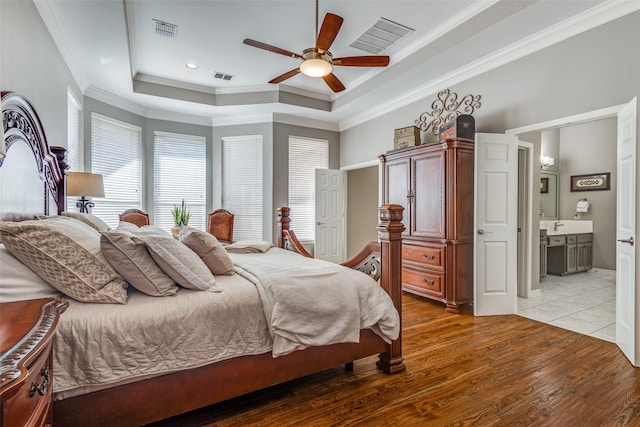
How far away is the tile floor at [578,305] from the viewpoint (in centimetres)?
312

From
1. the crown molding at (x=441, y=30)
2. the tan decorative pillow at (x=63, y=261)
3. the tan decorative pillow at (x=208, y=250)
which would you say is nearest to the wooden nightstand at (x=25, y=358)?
the tan decorative pillow at (x=63, y=261)

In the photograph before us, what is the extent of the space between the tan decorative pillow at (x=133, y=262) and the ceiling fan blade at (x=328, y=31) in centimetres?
207

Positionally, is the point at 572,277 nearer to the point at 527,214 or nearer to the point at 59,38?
the point at 527,214

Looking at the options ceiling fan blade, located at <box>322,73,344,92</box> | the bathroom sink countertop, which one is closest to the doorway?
the bathroom sink countertop

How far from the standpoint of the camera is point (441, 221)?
146 inches

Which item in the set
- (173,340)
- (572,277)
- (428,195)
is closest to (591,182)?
(572,277)

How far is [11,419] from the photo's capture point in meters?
0.69

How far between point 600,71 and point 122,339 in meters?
4.00

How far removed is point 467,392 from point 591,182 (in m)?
6.19

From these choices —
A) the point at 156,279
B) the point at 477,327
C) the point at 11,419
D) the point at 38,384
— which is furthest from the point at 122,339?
the point at 477,327

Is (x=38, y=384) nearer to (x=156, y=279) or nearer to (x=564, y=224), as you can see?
(x=156, y=279)

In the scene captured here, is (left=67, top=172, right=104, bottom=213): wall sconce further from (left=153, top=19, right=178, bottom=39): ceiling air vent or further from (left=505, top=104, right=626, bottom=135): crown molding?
(left=505, top=104, right=626, bottom=135): crown molding

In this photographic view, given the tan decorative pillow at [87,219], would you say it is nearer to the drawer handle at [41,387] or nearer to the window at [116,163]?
the drawer handle at [41,387]

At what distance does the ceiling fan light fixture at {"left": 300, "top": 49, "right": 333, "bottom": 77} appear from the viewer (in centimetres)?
280
